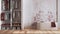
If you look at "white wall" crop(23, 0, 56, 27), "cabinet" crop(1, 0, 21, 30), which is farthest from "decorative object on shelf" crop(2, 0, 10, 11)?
"white wall" crop(23, 0, 56, 27)

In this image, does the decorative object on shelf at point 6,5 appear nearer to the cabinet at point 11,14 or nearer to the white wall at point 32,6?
the cabinet at point 11,14

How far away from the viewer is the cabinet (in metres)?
2.57

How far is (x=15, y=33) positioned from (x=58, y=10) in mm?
1089

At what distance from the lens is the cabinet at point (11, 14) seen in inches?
101

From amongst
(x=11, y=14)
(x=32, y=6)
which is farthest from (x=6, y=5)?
(x=32, y=6)

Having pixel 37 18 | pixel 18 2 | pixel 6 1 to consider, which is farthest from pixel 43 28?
pixel 6 1

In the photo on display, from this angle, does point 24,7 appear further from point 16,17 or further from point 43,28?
point 43,28

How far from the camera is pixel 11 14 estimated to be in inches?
100

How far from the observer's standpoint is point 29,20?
107 inches

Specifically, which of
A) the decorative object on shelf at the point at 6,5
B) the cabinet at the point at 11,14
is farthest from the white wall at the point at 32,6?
the decorative object on shelf at the point at 6,5

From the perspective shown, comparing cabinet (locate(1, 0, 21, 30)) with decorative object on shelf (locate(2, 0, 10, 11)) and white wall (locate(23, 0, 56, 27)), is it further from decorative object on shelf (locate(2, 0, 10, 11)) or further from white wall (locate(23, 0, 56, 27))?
white wall (locate(23, 0, 56, 27))

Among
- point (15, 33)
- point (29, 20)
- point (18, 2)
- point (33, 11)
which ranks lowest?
point (15, 33)

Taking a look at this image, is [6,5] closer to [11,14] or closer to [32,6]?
[11,14]

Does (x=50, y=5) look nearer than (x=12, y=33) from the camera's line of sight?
No
